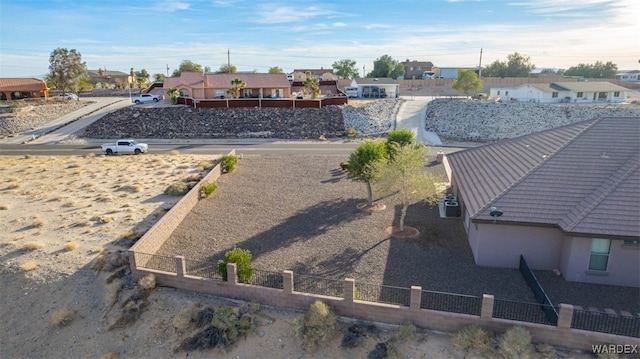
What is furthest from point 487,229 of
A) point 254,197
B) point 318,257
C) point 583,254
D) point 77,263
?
point 77,263

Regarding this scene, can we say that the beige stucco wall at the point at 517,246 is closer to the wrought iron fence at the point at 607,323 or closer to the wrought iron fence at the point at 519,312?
the wrought iron fence at the point at 519,312

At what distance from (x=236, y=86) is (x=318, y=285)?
2102 inches

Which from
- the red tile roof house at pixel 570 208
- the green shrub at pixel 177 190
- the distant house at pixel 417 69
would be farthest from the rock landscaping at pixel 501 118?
the distant house at pixel 417 69

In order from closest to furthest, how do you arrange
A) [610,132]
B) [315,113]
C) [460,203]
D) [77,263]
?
[77,263] → [610,132] → [460,203] → [315,113]

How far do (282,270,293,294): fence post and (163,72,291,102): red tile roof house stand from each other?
181 feet

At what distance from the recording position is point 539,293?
15.0 meters

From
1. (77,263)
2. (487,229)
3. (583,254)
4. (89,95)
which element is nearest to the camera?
(583,254)

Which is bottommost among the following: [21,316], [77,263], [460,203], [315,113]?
[21,316]

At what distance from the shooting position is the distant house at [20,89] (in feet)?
243

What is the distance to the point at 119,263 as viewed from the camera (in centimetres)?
1869

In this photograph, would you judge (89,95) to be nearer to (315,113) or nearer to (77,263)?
(315,113)

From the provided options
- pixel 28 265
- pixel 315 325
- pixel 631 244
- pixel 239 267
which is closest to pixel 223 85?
pixel 28 265

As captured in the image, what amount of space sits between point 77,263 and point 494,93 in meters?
75.0

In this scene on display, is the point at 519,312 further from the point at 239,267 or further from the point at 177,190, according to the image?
the point at 177,190
